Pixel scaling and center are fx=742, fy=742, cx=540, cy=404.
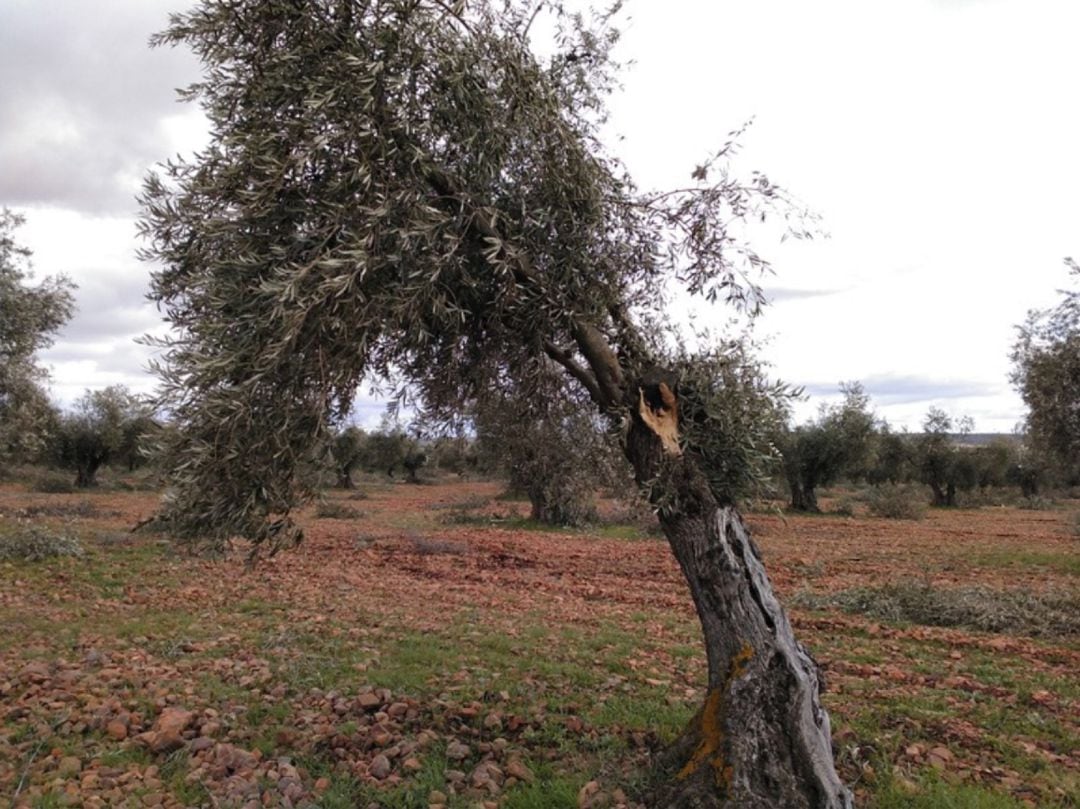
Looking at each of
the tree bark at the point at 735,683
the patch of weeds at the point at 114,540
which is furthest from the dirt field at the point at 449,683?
the tree bark at the point at 735,683

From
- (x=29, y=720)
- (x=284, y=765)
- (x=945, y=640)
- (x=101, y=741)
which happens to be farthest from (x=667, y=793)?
(x=945, y=640)

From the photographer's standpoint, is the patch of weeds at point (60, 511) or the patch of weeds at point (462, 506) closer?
the patch of weeds at point (60, 511)

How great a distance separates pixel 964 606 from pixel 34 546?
19449 mm

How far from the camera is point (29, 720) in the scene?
24.3 feet

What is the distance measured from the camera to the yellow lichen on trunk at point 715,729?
5600 millimetres

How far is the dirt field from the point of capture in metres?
6.30

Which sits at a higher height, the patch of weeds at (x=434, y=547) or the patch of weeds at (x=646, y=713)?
the patch of weeds at (x=434, y=547)

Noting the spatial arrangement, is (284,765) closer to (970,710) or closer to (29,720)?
(29,720)

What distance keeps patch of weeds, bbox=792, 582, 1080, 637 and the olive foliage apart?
9.49 metres

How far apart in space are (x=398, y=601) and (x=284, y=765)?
7608mm

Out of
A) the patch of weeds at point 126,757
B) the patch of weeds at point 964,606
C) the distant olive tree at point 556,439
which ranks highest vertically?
the distant olive tree at point 556,439

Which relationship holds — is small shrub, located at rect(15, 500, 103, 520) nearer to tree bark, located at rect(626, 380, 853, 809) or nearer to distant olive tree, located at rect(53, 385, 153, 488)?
distant olive tree, located at rect(53, 385, 153, 488)

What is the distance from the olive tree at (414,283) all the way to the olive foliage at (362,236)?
0.8 inches

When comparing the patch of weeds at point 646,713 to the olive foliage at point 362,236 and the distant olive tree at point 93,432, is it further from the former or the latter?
the distant olive tree at point 93,432
